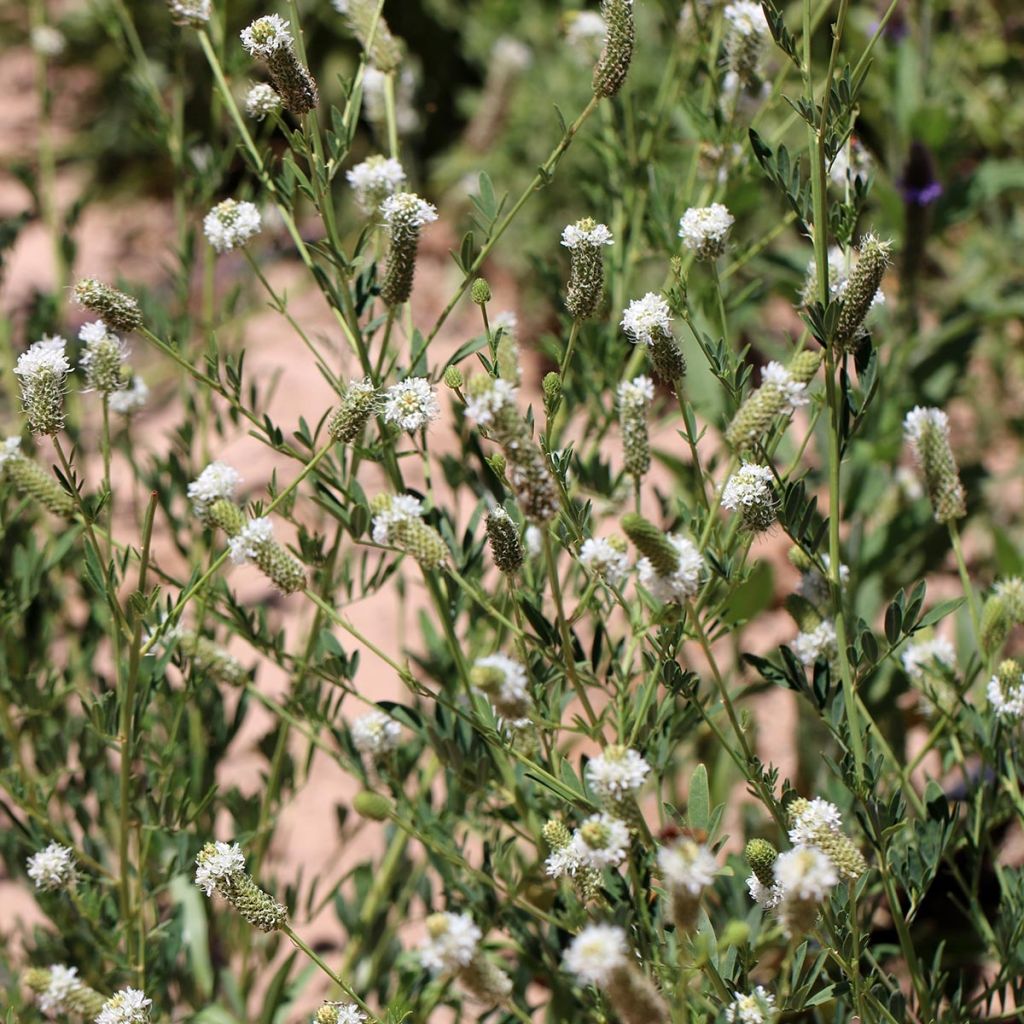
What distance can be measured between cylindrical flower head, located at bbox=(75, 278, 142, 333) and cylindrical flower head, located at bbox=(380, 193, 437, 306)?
204 mm

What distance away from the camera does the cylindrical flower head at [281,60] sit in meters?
0.96

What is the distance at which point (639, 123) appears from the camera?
5.07ft

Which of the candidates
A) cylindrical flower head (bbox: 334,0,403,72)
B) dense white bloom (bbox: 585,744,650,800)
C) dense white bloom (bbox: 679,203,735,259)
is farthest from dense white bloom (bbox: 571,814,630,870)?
cylindrical flower head (bbox: 334,0,403,72)

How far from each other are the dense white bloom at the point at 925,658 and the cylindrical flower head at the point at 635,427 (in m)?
0.36

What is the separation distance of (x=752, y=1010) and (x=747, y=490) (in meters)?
0.36

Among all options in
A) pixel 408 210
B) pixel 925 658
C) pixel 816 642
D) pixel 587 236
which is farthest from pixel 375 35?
pixel 925 658

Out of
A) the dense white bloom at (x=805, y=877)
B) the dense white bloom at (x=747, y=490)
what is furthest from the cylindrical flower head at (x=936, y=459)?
the dense white bloom at (x=805, y=877)

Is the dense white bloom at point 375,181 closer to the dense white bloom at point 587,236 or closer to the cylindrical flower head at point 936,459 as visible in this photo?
the dense white bloom at point 587,236

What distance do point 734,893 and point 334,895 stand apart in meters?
0.46

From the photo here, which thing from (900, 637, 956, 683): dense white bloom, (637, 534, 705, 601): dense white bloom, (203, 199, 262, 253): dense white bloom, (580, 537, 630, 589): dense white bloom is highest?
(203, 199, 262, 253): dense white bloom

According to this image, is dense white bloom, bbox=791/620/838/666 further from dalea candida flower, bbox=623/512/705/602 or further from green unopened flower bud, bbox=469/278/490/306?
green unopened flower bud, bbox=469/278/490/306

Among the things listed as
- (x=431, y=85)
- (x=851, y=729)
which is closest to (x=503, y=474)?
(x=851, y=729)

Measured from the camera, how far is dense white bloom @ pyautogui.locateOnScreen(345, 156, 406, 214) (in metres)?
1.10

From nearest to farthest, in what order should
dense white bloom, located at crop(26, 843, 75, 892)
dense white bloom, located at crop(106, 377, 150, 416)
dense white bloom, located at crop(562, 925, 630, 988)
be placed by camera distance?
dense white bloom, located at crop(562, 925, 630, 988) < dense white bloom, located at crop(26, 843, 75, 892) < dense white bloom, located at crop(106, 377, 150, 416)
